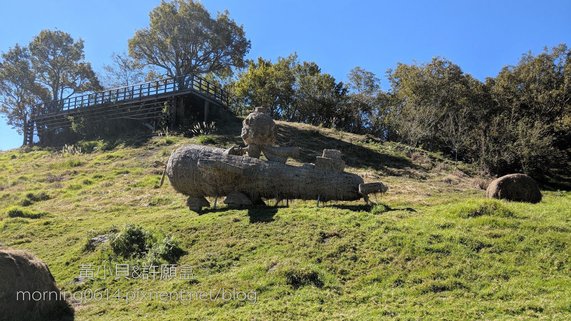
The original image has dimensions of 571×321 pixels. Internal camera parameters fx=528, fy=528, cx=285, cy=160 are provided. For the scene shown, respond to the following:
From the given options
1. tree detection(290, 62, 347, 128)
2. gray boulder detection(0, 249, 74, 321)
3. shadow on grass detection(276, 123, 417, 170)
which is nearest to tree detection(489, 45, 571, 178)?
shadow on grass detection(276, 123, 417, 170)

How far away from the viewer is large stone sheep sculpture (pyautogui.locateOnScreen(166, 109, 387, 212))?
13.1m

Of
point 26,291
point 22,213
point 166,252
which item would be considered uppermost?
point 22,213

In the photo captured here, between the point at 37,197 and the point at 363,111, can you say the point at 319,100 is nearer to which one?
the point at 363,111

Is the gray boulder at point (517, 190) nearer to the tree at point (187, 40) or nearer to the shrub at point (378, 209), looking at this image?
the shrub at point (378, 209)

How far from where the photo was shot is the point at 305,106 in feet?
127

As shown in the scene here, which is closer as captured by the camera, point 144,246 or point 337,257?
point 337,257

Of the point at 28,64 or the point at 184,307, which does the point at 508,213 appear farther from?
the point at 28,64

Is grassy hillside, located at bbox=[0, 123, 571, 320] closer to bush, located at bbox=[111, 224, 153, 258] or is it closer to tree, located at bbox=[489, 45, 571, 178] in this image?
bush, located at bbox=[111, 224, 153, 258]

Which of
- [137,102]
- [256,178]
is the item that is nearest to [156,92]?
[137,102]

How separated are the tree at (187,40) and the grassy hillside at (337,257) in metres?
21.0

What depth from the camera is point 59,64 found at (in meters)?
41.2

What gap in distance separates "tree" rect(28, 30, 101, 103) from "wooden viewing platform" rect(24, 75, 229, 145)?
4717mm

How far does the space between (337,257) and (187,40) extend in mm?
29042

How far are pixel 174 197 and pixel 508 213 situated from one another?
1097 centimetres
